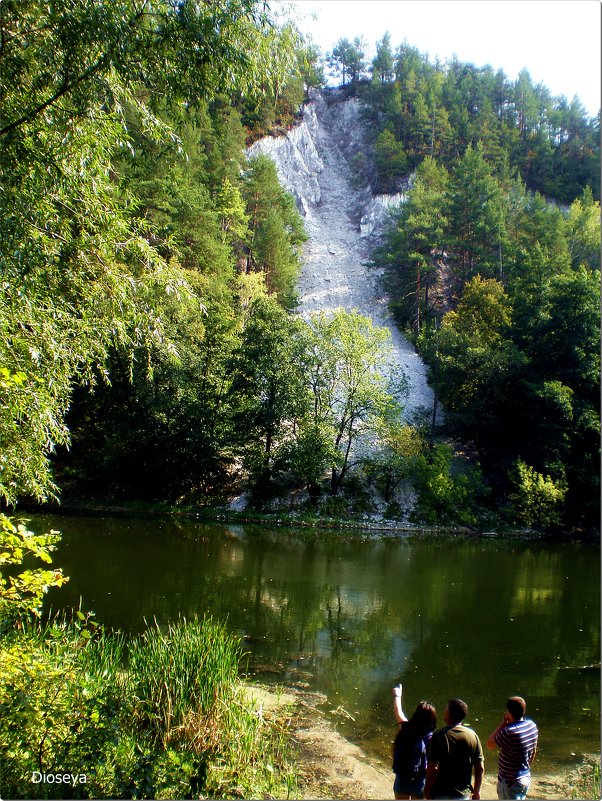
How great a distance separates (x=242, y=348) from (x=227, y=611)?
14.3 metres

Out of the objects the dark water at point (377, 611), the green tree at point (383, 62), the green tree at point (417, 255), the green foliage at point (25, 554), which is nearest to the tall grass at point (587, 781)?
the dark water at point (377, 611)

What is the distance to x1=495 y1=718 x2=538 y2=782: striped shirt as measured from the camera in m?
4.20

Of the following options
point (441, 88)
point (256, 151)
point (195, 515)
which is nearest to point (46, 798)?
point (195, 515)

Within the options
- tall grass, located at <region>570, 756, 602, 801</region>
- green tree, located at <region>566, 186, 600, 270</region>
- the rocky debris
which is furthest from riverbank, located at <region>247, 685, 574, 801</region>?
the rocky debris

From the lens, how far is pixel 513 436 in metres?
26.3

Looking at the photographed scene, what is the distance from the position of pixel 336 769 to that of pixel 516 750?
6.94 feet

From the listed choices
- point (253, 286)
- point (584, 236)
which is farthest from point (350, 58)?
point (253, 286)

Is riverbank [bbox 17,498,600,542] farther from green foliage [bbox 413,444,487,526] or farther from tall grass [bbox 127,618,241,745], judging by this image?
tall grass [bbox 127,618,241,745]

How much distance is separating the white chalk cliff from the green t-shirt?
2555 cm

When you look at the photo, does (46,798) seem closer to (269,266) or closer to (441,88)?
(269,266)

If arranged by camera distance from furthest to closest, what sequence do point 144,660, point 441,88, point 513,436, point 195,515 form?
1. point 441,88
2. point 513,436
3. point 195,515
4. point 144,660

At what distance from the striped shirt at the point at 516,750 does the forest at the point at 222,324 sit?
1.89 metres

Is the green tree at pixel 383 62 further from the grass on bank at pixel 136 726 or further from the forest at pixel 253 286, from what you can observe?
the grass on bank at pixel 136 726

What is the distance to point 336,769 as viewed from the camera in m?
5.55
